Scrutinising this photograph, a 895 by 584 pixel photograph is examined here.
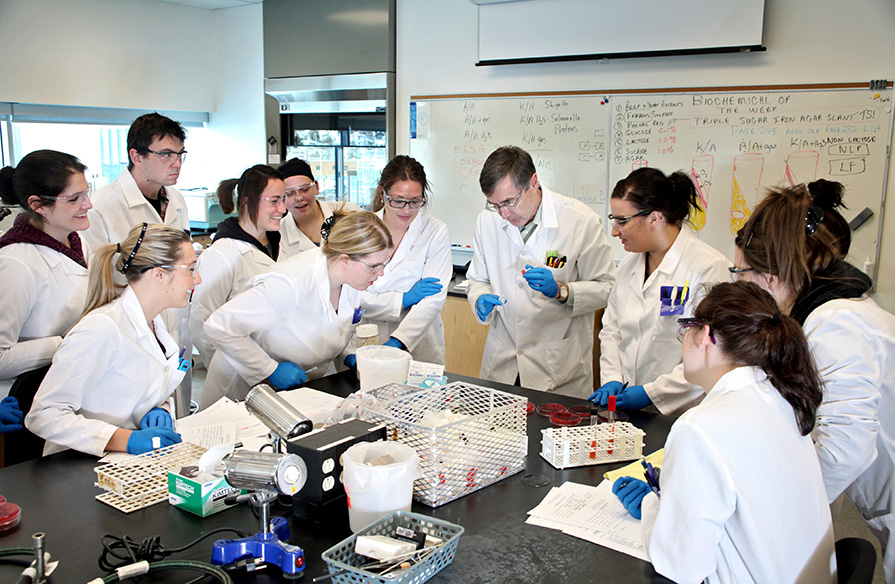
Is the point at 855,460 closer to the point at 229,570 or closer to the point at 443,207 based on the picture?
the point at 229,570

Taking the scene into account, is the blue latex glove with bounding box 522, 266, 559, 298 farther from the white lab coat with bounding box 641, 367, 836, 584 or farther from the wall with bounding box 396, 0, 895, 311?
the wall with bounding box 396, 0, 895, 311

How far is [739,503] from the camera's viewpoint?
1141mm

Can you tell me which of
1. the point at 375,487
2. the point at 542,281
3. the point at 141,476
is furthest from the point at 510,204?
the point at 141,476

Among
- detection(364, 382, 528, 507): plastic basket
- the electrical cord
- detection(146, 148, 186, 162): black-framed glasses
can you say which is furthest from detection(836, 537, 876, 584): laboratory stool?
detection(146, 148, 186, 162): black-framed glasses

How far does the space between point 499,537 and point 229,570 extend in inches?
19.7

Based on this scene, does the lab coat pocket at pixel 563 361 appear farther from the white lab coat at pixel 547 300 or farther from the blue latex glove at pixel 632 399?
the blue latex glove at pixel 632 399

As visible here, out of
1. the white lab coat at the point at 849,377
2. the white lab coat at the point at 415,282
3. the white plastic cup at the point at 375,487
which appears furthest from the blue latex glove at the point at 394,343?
the white lab coat at the point at 849,377

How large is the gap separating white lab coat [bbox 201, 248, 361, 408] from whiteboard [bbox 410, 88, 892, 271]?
2.17m

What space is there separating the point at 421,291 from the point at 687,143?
1.93 meters

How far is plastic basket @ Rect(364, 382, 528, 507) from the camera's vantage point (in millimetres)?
1399

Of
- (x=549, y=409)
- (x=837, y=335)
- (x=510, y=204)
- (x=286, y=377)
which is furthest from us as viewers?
(x=510, y=204)

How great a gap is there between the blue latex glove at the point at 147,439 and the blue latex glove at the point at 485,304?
4.17 ft

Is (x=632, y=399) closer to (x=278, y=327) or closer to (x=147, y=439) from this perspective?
(x=278, y=327)

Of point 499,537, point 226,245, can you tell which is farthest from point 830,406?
point 226,245
